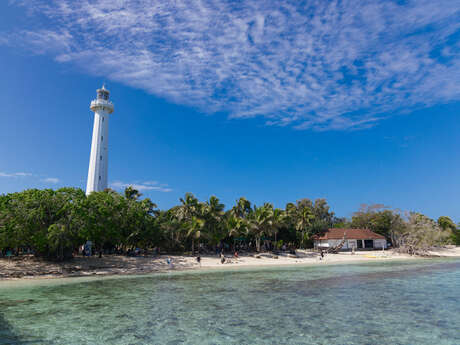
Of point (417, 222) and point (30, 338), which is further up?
point (417, 222)

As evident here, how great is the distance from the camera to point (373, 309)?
1401 cm

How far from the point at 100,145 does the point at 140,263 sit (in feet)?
83.8

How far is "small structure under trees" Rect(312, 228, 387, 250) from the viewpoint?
56.3m

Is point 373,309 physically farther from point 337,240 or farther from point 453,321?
point 337,240

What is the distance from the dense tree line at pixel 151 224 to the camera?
2641 cm

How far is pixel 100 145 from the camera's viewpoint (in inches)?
2023

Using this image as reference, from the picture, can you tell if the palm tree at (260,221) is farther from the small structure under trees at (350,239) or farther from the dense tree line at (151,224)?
the small structure under trees at (350,239)

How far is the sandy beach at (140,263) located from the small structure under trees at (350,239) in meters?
4.43

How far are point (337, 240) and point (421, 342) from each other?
4924 centimetres

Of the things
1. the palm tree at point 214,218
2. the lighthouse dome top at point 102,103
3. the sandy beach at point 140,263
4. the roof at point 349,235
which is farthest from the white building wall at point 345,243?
Answer: the lighthouse dome top at point 102,103

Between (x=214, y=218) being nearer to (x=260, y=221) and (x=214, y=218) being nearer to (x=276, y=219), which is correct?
(x=260, y=221)

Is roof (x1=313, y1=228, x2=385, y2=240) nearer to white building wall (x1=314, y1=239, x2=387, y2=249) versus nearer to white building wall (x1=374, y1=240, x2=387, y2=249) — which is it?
white building wall (x1=314, y1=239, x2=387, y2=249)

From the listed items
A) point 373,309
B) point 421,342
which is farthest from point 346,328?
point 373,309

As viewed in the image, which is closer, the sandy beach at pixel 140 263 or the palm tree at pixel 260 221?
the sandy beach at pixel 140 263
